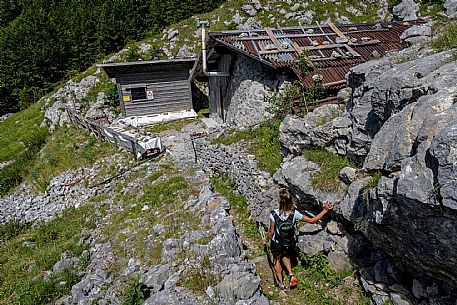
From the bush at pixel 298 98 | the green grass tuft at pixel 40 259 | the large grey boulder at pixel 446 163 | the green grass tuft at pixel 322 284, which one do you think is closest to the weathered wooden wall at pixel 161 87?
the green grass tuft at pixel 40 259

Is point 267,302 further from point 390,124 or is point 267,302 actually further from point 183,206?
point 183,206

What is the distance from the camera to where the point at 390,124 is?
5309 mm

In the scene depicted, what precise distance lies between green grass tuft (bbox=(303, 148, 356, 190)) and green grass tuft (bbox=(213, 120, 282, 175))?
6.21 feet

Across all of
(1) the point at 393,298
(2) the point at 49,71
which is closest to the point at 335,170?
(1) the point at 393,298

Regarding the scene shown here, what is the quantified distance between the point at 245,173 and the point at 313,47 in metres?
6.74

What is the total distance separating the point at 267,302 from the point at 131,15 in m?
43.1

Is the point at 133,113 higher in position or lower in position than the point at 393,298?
lower

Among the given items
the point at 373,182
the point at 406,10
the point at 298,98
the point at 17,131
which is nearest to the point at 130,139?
the point at 298,98

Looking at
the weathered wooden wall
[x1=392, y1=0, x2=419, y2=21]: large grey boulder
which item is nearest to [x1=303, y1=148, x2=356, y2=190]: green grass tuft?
the weathered wooden wall

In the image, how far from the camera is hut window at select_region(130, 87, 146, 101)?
23083 millimetres

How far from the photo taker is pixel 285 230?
20.1 feet

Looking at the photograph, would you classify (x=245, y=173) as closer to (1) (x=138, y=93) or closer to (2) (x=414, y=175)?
(2) (x=414, y=175)

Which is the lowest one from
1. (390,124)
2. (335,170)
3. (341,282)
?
(341,282)

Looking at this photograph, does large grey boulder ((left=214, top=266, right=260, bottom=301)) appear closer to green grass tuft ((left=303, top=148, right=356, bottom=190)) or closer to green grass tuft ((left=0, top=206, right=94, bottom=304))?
green grass tuft ((left=303, top=148, right=356, bottom=190))
